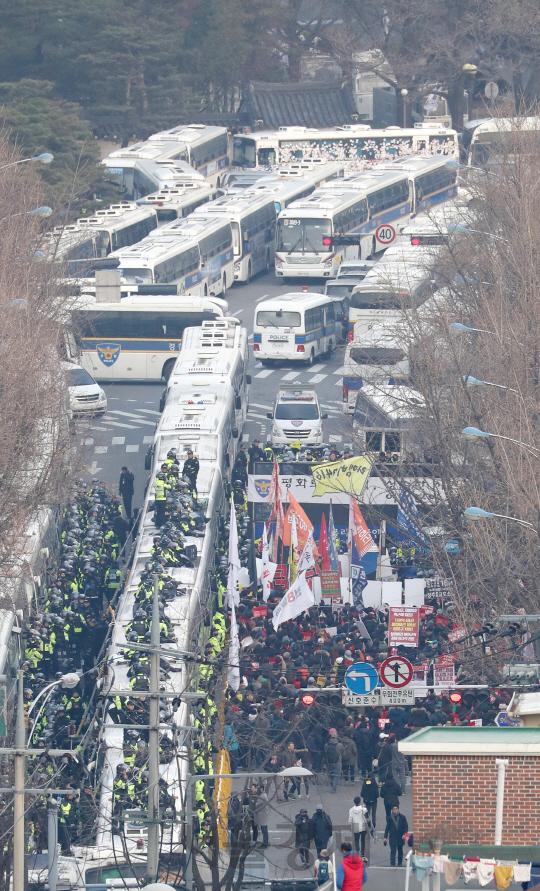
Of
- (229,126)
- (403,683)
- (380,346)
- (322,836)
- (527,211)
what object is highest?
(229,126)

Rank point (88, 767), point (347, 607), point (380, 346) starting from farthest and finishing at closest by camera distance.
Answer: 1. point (380, 346)
2. point (347, 607)
3. point (88, 767)

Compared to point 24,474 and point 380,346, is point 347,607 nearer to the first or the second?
point 24,474

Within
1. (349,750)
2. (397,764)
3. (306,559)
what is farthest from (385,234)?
(397,764)

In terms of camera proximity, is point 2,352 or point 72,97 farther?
point 72,97

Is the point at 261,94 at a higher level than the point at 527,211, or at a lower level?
higher

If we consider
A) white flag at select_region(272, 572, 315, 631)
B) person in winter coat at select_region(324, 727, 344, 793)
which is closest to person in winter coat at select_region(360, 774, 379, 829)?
person in winter coat at select_region(324, 727, 344, 793)

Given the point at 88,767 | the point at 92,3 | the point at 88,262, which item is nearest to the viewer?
the point at 88,767

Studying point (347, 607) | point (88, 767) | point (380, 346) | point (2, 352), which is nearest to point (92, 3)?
point (380, 346)
